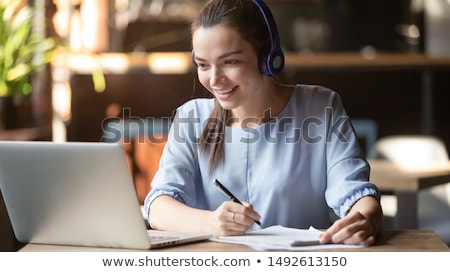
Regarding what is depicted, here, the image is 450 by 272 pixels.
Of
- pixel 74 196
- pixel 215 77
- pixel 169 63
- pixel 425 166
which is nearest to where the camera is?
pixel 74 196

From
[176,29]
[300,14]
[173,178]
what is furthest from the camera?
[300,14]

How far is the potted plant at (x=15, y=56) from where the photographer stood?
2910 millimetres

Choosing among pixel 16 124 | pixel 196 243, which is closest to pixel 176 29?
pixel 16 124

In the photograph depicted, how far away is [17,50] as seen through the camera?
3059 mm

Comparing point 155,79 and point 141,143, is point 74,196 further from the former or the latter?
point 155,79

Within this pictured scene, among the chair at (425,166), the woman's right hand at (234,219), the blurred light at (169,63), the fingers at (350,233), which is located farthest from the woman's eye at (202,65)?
the blurred light at (169,63)

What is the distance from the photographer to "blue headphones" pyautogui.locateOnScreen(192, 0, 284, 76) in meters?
1.48

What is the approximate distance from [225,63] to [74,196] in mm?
413

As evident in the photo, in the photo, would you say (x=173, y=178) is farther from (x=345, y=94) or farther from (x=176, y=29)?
(x=176, y=29)

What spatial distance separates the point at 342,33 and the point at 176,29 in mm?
968

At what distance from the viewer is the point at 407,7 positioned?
177 inches

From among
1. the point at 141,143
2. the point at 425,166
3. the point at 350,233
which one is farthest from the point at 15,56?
the point at 350,233

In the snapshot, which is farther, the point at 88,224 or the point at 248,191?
the point at 248,191

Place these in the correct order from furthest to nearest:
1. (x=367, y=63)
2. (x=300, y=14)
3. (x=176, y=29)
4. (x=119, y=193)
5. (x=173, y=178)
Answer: (x=300, y=14) → (x=176, y=29) → (x=367, y=63) → (x=173, y=178) → (x=119, y=193)
